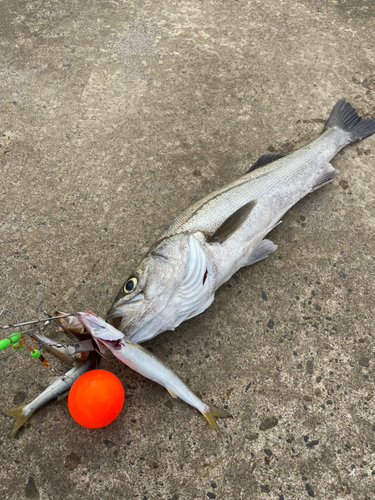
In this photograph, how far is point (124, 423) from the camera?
2273mm

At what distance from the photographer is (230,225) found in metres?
2.67

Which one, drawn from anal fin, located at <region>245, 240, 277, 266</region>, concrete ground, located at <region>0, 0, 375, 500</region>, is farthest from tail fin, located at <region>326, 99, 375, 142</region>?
anal fin, located at <region>245, 240, 277, 266</region>

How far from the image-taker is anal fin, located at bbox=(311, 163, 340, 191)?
325cm

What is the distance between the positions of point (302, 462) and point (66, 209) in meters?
2.67

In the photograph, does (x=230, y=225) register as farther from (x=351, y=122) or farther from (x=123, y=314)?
(x=351, y=122)

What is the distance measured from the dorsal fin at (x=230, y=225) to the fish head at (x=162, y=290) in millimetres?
128

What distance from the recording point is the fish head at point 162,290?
2.27 meters

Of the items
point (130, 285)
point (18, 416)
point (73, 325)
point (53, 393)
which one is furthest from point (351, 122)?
point (18, 416)

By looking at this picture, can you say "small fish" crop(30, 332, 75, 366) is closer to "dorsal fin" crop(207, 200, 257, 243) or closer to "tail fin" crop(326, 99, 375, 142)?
"dorsal fin" crop(207, 200, 257, 243)

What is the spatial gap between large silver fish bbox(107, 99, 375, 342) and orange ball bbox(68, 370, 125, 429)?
Answer: 0.35m

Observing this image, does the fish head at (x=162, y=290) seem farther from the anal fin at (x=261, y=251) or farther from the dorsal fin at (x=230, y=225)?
the anal fin at (x=261, y=251)

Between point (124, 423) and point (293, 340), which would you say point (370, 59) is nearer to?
point (293, 340)

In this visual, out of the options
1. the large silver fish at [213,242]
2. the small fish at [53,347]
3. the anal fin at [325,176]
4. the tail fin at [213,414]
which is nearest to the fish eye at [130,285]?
the large silver fish at [213,242]

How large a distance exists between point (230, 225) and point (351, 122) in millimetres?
1954
